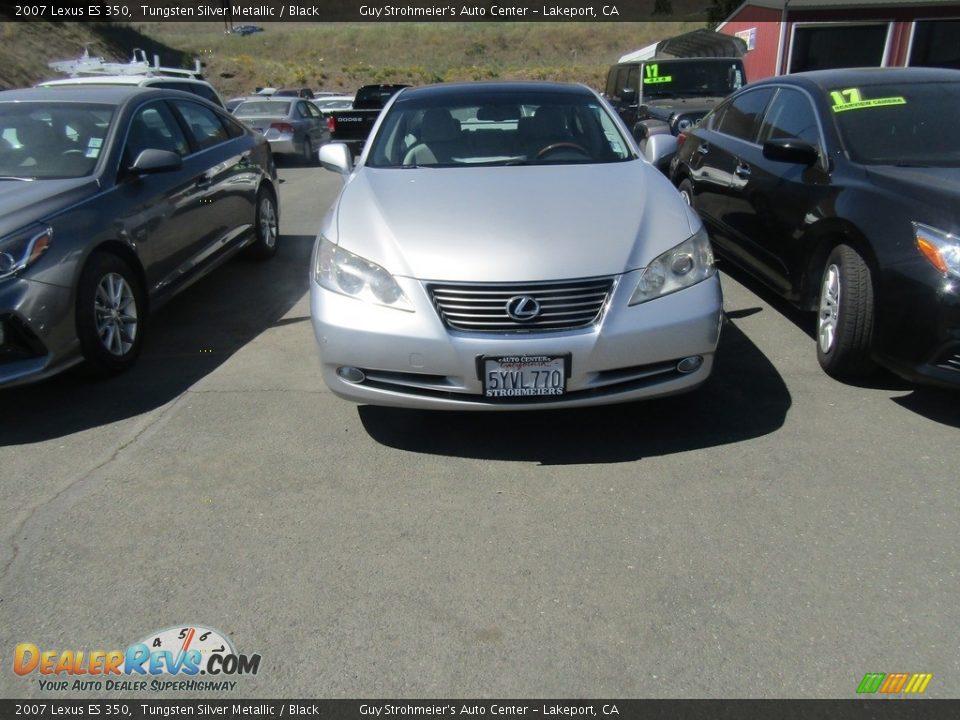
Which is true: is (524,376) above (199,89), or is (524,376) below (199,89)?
below

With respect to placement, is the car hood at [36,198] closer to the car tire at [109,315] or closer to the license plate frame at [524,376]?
the car tire at [109,315]

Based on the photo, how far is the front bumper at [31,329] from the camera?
4105 millimetres

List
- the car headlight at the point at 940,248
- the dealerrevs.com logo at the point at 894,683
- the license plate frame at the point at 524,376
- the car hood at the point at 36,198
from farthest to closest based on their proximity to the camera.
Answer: the car hood at the point at 36,198
the car headlight at the point at 940,248
the license plate frame at the point at 524,376
the dealerrevs.com logo at the point at 894,683

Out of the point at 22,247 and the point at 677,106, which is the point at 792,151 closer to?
the point at 22,247

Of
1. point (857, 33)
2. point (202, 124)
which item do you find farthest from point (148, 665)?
point (857, 33)

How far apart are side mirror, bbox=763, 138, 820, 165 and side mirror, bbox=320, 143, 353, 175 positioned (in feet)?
8.29

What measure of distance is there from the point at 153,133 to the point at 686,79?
10059mm

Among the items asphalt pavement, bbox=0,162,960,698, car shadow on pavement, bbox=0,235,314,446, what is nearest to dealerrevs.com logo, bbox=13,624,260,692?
asphalt pavement, bbox=0,162,960,698

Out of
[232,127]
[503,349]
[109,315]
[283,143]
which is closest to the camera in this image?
[503,349]

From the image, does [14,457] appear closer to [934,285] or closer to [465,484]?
[465,484]

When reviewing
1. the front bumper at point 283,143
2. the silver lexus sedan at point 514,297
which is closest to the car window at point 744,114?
the silver lexus sedan at point 514,297

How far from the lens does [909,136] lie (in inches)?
189

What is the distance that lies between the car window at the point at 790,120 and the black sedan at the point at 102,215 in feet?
12.9

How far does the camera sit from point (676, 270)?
373 cm
